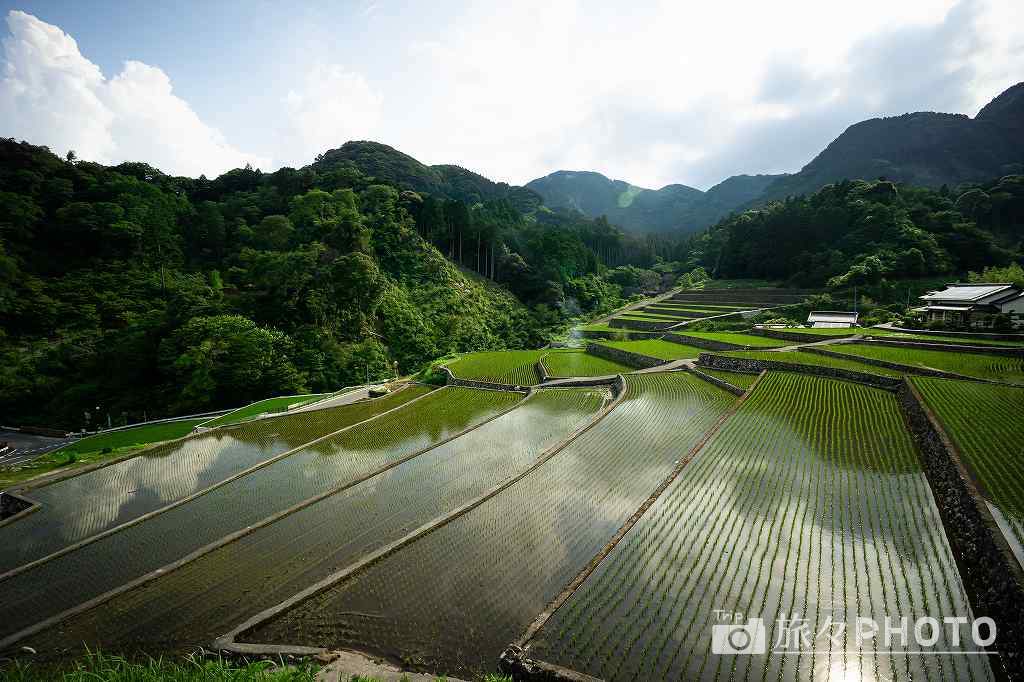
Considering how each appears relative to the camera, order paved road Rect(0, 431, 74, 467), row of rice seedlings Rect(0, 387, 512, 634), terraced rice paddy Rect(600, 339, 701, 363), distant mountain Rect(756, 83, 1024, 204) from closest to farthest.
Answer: row of rice seedlings Rect(0, 387, 512, 634)
paved road Rect(0, 431, 74, 467)
terraced rice paddy Rect(600, 339, 701, 363)
distant mountain Rect(756, 83, 1024, 204)

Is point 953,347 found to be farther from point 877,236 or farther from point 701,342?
point 877,236

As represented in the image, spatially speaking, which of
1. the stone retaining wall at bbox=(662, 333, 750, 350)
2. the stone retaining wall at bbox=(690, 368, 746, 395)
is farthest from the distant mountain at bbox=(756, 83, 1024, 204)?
the stone retaining wall at bbox=(690, 368, 746, 395)

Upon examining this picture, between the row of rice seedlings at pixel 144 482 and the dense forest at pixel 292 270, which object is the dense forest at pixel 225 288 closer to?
the dense forest at pixel 292 270

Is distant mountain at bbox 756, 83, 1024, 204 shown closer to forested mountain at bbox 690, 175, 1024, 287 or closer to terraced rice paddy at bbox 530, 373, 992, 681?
forested mountain at bbox 690, 175, 1024, 287

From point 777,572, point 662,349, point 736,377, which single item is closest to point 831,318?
point 662,349

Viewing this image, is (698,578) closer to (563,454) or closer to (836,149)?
(563,454)

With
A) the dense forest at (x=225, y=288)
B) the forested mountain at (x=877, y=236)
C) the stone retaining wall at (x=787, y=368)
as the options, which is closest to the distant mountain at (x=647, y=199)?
the forested mountain at (x=877, y=236)

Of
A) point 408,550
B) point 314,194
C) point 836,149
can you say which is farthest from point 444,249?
point 836,149

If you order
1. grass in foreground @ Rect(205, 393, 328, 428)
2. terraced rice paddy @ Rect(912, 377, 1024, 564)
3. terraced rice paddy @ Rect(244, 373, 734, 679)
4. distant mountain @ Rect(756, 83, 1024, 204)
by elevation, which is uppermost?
distant mountain @ Rect(756, 83, 1024, 204)
